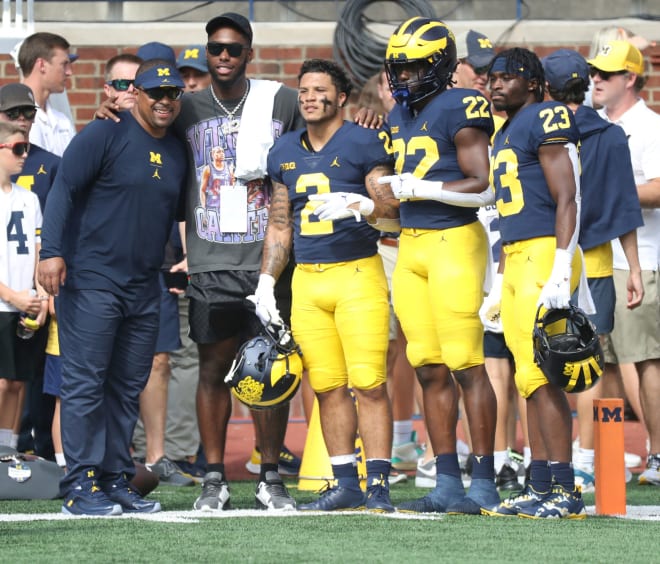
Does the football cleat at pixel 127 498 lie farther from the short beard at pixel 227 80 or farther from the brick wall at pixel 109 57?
the brick wall at pixel 109 57

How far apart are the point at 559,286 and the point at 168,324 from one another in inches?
129

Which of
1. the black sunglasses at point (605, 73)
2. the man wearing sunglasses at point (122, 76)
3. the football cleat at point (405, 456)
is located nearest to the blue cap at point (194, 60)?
the man wearing sunglasses at point (122, 76)

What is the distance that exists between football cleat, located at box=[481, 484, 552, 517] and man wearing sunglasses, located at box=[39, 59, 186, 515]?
1543mm

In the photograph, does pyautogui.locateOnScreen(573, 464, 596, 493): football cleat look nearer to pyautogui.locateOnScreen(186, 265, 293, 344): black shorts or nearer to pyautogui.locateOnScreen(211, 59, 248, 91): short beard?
pyautogui.locateOnScreen(186, 265, 293, 344): black shorts

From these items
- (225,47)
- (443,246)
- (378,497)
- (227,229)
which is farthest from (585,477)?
(225,47)

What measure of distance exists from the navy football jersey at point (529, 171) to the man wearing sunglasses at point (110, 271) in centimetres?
154

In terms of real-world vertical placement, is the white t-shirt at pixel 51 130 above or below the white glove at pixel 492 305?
above

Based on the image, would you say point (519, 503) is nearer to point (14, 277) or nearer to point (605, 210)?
point (605, 210)

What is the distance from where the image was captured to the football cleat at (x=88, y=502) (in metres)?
6.37

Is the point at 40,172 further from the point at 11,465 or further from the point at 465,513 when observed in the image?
the point at 465,513

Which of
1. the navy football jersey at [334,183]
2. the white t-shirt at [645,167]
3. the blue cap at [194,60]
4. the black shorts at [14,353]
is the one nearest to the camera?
the navy football jersey at [334,183]

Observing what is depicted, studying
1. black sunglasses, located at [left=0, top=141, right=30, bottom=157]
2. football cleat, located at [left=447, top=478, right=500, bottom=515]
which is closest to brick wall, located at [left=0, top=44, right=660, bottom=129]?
black sunglasses, located at [left=0, top=141, right=30, bottom=157]

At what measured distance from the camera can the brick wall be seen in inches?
454

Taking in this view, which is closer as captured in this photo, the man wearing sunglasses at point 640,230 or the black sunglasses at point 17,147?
the black sunglasses at point 17,147
